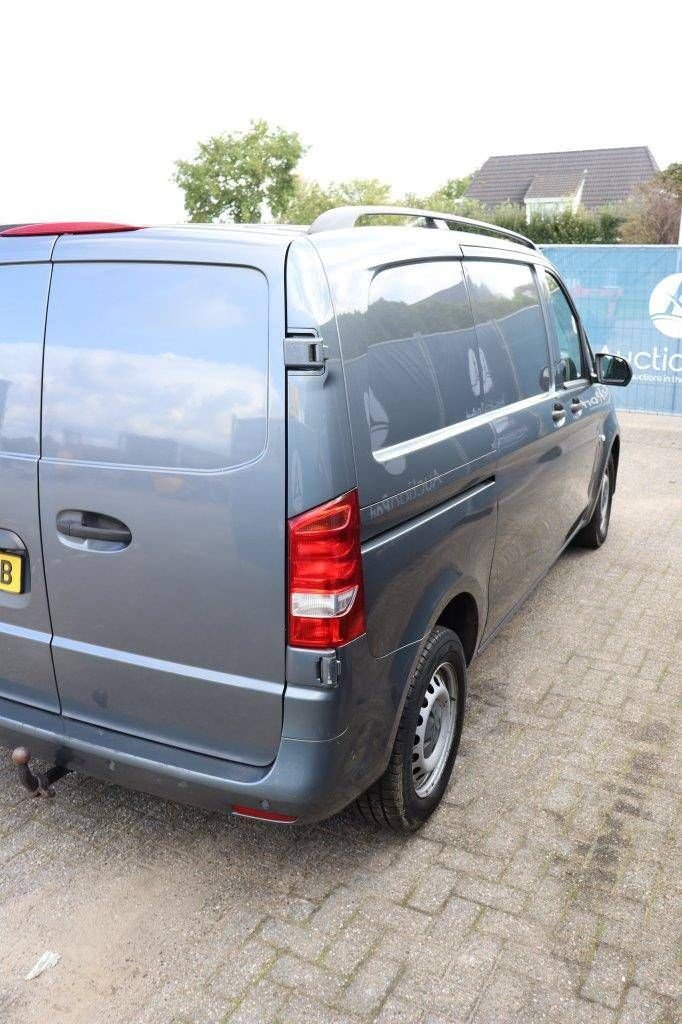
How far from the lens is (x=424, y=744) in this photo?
3123 millimetres

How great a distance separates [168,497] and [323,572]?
46 centimetres

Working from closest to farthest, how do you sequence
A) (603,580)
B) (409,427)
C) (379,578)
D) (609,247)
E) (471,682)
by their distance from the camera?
(379,578)
(409,427)
(471,682)
(603,580)
(609,247)

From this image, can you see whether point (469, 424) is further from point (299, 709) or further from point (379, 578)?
point (299, 709)

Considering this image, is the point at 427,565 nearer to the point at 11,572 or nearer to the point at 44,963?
the point at 11,572

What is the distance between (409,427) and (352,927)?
1.52 metres

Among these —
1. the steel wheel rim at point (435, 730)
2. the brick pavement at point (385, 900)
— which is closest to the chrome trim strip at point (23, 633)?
the brick pavement at point (385, 900)

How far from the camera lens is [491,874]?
9.65 ft

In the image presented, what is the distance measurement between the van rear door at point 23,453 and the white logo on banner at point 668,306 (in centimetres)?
1063

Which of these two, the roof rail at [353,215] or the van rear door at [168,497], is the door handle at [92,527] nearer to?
the van rear door at [168,497]

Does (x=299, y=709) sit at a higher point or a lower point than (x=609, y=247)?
lower

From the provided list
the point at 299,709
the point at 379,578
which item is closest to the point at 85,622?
the point at 299,709

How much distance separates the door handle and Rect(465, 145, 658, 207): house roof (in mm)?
57425

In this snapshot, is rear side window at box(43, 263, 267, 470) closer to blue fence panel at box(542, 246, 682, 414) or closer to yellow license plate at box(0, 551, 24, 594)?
yellow license plate at box(0, 551, 24, 594)

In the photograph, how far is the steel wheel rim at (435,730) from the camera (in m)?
3.09
